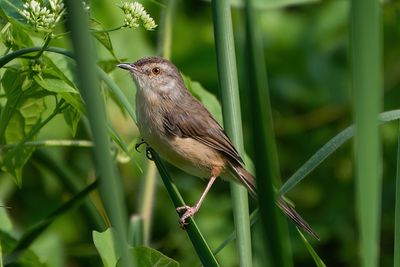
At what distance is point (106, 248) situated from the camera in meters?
2.84

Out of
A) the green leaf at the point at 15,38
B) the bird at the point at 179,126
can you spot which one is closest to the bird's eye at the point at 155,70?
the bird at the point at 179,126

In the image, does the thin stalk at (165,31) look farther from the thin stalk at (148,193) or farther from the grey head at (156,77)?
the thin stalk at (148,193)

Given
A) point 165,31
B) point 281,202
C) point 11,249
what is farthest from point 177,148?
point 11,249

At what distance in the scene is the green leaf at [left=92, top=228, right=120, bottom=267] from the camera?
281 centimetres

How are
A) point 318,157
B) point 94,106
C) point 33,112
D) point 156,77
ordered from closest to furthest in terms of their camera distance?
→ point 94,106 < point 318,157 < point 33,112 < point 156,77

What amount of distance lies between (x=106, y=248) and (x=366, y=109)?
1.29m

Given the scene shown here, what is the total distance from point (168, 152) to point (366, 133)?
93.8 inches

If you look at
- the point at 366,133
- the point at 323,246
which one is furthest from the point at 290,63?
the point at 366,133

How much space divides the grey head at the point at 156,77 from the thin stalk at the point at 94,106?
7.96 feet

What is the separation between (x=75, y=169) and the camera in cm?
619

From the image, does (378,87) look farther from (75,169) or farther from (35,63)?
(75,169)

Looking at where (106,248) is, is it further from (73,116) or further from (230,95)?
(230,95)

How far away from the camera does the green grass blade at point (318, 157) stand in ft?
8.42

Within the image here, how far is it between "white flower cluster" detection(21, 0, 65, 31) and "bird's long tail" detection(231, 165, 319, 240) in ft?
3.76
